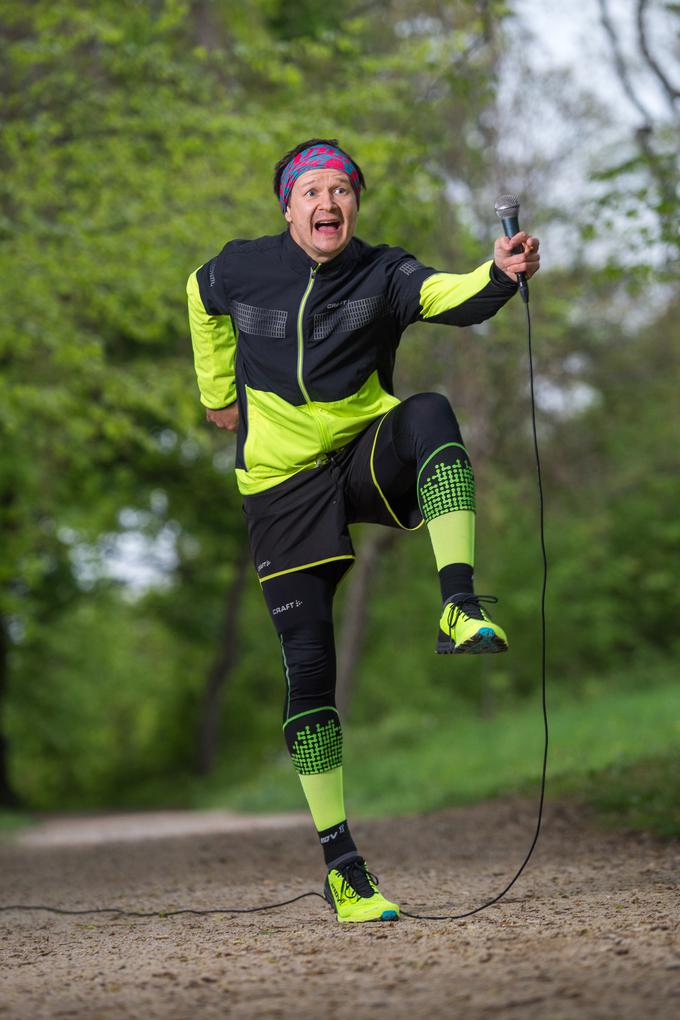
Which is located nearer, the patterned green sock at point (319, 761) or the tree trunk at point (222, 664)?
the patterned green sock at point (319, 761)

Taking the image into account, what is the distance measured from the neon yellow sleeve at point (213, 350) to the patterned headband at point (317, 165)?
1.55 feet

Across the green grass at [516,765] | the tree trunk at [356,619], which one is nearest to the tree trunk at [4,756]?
the green grass at [516,765]

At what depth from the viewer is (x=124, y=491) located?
24.4 m

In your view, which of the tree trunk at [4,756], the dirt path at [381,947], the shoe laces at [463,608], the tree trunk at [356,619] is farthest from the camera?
the tree trunk at [4,756]

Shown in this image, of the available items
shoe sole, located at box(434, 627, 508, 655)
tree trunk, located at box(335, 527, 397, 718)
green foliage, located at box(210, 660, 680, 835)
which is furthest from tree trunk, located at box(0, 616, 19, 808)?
shoe sole, located at box(434, 627, 508, 655)

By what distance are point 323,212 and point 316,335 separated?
0.42 m

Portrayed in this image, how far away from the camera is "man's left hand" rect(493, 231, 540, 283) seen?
3871mm

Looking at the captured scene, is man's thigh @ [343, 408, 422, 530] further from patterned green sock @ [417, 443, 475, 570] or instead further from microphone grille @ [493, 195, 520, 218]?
microphone grille @ [493, 195, 520, 218]

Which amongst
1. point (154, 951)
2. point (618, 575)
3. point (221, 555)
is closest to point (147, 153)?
point (154, 951)

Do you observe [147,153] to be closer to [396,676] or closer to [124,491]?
[124,491]

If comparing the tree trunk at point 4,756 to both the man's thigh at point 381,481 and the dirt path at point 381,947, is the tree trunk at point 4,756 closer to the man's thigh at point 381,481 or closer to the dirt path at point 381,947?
the dirt path at point 381,947

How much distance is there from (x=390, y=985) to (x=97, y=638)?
29.9m

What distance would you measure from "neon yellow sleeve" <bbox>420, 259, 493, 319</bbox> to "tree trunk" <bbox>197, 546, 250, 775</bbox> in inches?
937

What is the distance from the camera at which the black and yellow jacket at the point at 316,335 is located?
163 inches
